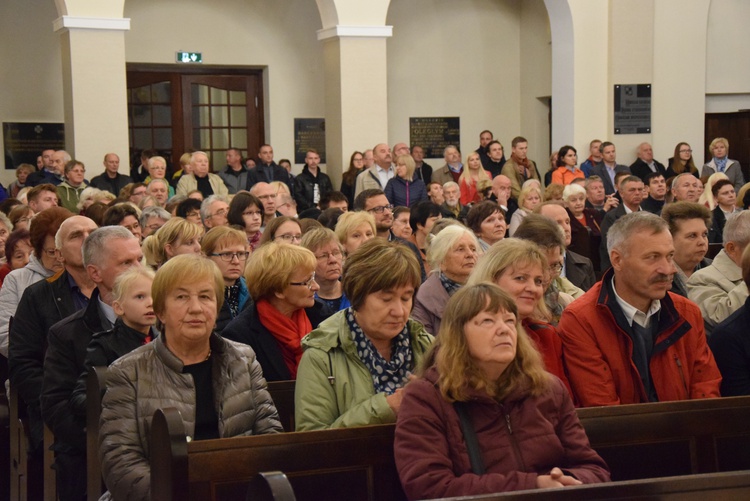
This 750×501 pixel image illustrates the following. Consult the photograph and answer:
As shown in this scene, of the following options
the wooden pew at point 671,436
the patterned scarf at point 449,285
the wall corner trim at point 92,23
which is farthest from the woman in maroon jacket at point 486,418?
the wall corner trim at point 92,23

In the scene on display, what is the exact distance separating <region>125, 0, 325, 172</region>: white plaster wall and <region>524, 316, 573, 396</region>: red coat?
43.4ft

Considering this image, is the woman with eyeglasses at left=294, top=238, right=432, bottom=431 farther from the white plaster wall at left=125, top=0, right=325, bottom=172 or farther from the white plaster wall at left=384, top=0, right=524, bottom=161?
the white plaster wall at left=384, top=0, right=524, bottom=161

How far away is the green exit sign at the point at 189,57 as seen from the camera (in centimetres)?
1636

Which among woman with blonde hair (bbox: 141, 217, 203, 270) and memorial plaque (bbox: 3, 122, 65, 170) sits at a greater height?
memorial plaque (bbox: 3, 122, 65, 170)

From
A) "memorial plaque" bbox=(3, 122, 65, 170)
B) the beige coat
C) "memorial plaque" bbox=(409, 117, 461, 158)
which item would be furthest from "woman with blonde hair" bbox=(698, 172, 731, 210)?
"memorial plaque" bbox=(3, 122, 65, 170)

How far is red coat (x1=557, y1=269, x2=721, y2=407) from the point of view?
13.3 ft

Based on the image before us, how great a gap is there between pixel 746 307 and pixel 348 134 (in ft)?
35.5

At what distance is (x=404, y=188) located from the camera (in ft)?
42.9

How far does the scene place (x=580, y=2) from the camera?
52.3 ft

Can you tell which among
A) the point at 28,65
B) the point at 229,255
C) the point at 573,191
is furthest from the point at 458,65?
the point at 229,255

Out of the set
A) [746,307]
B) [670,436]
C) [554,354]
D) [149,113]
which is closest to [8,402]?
[554,354]

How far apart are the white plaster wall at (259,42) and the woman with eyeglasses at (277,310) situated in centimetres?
1249

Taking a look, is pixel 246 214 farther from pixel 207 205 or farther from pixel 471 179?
pixel 471 179

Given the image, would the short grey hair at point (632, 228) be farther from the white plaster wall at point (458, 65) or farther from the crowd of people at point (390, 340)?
the white plaster wall at point (458, 65)
